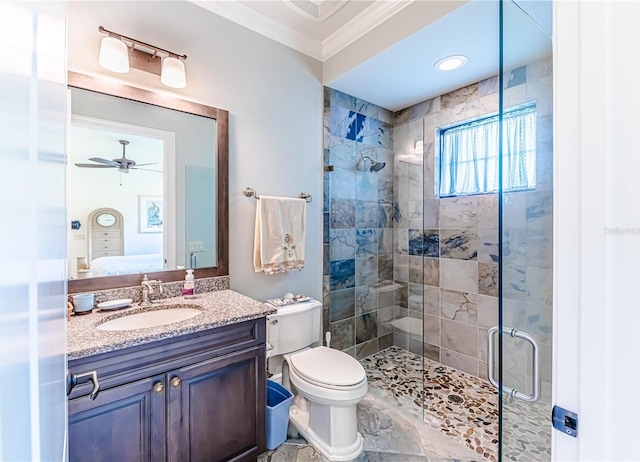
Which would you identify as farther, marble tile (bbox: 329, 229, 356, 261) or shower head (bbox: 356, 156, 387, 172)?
shower head (bbox: 356, 156, 387, 172)

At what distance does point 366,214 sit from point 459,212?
0.78m

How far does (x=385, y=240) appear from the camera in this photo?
2.74 meters

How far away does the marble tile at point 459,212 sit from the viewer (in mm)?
2381

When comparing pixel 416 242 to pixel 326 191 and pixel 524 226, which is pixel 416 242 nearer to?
pixel 326 191

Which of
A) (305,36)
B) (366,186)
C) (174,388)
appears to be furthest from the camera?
(366,186)

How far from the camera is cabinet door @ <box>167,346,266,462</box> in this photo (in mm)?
1212

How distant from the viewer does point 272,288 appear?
209cm

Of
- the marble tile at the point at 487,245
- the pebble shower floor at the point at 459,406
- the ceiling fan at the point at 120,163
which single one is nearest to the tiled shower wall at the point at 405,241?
the marble tile at the point at 487,245

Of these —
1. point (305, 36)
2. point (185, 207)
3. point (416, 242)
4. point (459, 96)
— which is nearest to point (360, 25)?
point (305, 36)

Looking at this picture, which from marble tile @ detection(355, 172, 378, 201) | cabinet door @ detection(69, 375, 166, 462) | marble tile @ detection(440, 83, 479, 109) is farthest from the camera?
marble tile @ detection(355, 172, 378, 201)

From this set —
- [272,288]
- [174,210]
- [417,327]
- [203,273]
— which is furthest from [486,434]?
[174,210]

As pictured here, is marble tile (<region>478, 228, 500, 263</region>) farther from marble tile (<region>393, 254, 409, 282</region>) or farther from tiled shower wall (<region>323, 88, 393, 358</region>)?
tiled shower wall (<region>323, 88, 393, 358</region>)

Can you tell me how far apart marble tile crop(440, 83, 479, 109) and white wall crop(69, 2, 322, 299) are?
111cm
